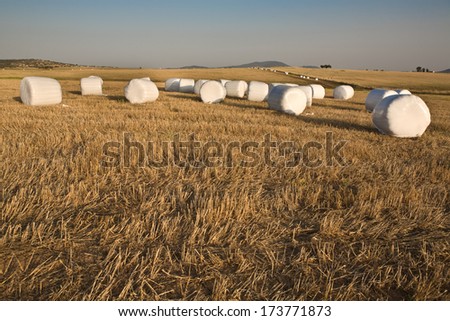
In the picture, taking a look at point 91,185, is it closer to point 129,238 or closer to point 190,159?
point 129,238

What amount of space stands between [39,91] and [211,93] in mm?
7717

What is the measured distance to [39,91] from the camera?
13961mm

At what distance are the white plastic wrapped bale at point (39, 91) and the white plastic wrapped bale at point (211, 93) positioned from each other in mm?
6688

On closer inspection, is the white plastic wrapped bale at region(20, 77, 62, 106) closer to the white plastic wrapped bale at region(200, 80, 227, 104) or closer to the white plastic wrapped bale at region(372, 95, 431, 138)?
the white plastic wrapped bale at region(200, 80, 227, 104)

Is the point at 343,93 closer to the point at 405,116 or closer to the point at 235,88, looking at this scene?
the point at 235,88

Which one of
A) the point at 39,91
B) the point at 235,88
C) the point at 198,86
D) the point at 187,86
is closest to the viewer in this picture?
the point at 39,91

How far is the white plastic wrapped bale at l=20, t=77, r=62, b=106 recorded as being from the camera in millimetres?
13835

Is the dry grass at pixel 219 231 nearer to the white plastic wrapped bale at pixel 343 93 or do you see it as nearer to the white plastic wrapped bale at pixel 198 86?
the white plastic wrapped bale at pixel 198 86

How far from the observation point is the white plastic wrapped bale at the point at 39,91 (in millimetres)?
13835

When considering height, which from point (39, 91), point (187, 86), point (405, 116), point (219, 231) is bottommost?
point (219, 231)

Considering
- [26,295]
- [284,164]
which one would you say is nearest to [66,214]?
[26,295]

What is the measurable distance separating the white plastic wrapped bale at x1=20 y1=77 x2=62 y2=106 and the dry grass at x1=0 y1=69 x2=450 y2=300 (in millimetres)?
8298

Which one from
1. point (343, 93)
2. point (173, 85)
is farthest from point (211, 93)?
point (343, 93)
